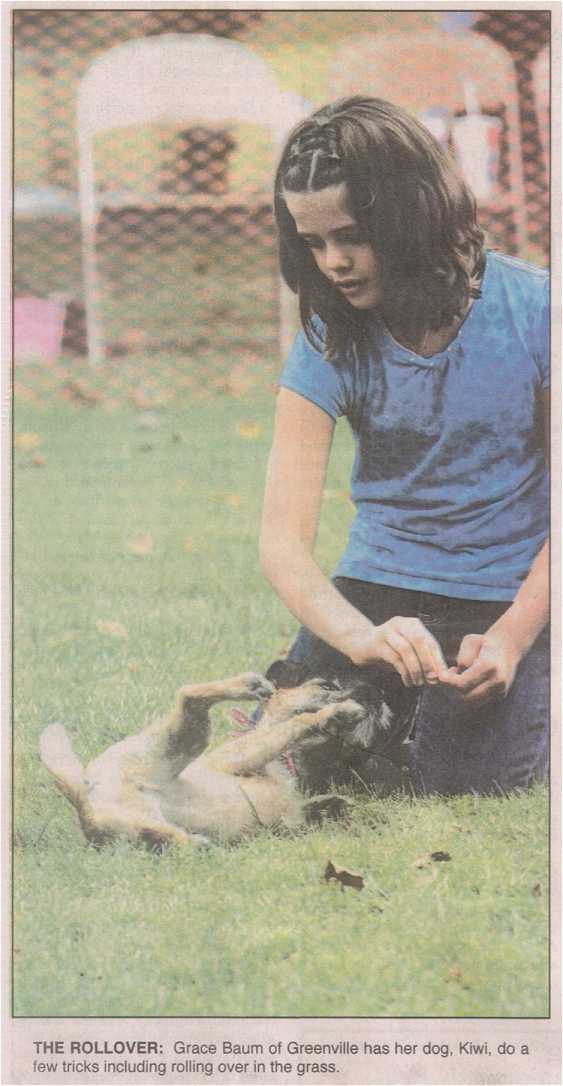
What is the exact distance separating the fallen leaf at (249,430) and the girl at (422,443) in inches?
3.0

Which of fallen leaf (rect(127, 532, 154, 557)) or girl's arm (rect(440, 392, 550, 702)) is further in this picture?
fallen leaf (rect(127, 532, 154, 557))

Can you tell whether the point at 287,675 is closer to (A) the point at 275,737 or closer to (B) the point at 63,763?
(A) the point at 275,737

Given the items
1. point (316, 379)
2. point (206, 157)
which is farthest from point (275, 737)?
point (206, 157)

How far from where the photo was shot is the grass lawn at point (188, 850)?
281cm

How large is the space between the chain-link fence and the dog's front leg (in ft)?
2.96

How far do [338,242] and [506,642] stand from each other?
1073mm

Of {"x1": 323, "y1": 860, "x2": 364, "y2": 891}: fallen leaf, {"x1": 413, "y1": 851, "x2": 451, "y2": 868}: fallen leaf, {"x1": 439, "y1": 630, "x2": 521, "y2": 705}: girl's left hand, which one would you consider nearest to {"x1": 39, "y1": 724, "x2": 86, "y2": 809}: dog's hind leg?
{"x1": 323, "y1": 860, "x2": 364, "y2": 891}: fallen leaf

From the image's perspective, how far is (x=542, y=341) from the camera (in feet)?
9.87

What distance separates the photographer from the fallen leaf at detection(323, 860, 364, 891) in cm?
286

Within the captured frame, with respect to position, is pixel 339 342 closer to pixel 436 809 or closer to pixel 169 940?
pixel 436 809

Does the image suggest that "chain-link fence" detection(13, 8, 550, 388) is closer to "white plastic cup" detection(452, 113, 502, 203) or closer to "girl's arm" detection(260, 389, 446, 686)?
"white plastic cup" detection(452, 113, 502, 203)

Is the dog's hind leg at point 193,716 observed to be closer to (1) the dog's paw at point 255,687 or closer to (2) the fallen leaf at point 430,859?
(1) the dog's paw at point 255,687

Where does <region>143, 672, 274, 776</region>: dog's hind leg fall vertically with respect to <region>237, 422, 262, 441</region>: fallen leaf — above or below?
below

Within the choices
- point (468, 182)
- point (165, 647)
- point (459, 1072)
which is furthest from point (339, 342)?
point (459, 1072)
